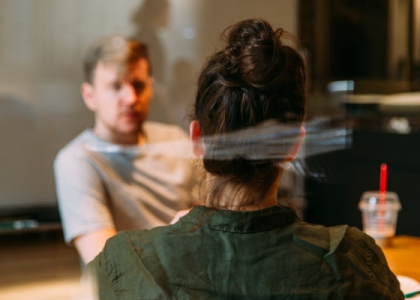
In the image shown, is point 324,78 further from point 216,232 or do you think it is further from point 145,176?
point 216,232

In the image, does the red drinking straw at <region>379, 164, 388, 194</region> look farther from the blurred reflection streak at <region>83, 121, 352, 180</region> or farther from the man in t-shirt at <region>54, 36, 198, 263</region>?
the blurred reflection streak at <region>83, 121, 352, 180</region>

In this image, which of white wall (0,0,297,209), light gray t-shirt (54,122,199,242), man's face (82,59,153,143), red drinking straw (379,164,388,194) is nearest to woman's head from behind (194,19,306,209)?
light gray t-shirt (54,122,199,242)

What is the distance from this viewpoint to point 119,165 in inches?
62.0

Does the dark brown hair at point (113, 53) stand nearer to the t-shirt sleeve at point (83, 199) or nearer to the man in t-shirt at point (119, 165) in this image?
the man in t-shirt at point (119, 165)

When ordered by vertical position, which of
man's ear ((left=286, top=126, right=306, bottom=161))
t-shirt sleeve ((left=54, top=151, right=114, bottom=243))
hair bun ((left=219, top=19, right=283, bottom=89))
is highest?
hair bun ((left=219, top=19, right=283, bottom=89))

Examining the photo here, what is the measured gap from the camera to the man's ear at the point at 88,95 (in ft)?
5.85

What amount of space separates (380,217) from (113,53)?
0.85 meters

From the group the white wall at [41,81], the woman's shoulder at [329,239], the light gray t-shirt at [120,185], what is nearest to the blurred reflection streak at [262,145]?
the woman's shoulder at [329,239]

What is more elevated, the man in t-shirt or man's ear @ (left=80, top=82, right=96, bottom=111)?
man's ear @ (left=80, top=82, right=96, bottom=111)

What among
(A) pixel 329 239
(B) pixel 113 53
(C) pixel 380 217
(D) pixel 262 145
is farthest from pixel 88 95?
(A) pixel 329 239

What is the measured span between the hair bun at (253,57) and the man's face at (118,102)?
76cm

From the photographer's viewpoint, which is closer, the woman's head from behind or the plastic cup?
the woman's head from behind

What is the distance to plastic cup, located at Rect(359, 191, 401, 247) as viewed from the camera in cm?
164

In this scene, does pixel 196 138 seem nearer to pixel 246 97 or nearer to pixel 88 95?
pixel 246 97
